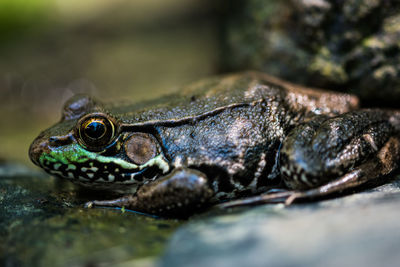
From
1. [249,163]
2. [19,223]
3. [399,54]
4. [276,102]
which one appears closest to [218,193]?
[249,163]

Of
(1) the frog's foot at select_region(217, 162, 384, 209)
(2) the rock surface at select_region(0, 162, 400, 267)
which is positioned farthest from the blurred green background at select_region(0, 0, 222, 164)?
(1) the frog's foot at select_region(217, 162, 384, 209)

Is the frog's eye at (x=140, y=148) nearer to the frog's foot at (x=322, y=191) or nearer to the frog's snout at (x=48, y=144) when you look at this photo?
the frog's snout at (x=48, y=144)

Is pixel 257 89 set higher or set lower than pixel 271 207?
higher

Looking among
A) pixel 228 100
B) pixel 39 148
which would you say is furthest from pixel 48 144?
pixel 228 100

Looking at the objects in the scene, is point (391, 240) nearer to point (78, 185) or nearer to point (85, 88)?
point (78, 185)

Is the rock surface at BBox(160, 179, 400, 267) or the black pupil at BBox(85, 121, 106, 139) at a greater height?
the black pupil at BBox(85, 121, 106, 139)

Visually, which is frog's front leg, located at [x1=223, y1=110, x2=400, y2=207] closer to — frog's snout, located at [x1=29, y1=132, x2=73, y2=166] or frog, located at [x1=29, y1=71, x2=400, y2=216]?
frog, located at [x1=29, y1=71, x2=400, y2=216]
